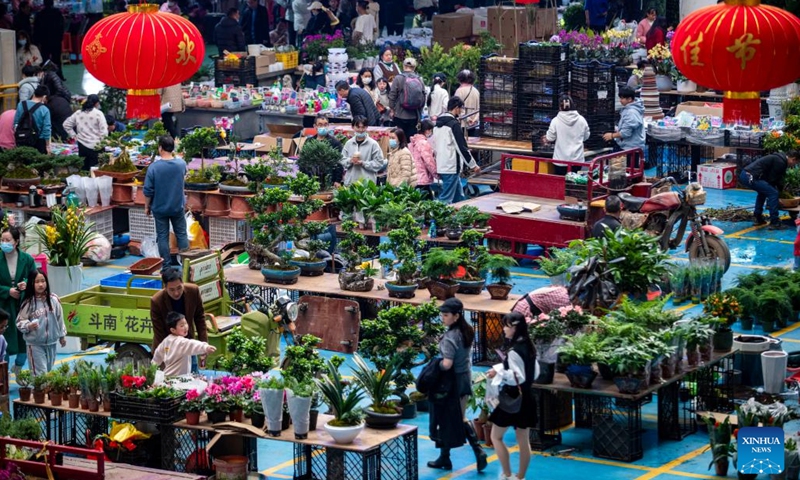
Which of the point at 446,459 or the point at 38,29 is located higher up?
the point at 38,29

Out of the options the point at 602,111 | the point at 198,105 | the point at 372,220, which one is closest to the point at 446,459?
the point at 372,220

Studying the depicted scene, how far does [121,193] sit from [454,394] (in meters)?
9.59

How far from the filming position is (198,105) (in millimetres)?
28062

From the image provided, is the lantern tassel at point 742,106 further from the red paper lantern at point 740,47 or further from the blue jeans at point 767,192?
the blue jeans at point 767,192

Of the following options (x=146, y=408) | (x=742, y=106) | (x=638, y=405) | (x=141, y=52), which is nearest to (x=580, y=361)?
(x=638, y=405)

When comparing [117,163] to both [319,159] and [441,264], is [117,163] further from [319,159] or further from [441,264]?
[441,264]

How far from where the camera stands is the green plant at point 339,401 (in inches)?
467

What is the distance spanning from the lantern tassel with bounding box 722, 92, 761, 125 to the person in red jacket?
18349mm

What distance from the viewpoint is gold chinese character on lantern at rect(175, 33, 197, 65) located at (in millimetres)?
15172

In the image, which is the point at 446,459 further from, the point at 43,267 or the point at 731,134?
the point at 731,134

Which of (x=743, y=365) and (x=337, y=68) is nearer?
(x=743, y=365)

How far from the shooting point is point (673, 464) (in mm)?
12945

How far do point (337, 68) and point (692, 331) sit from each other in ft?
58.5

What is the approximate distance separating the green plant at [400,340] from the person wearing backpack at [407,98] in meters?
11.7
